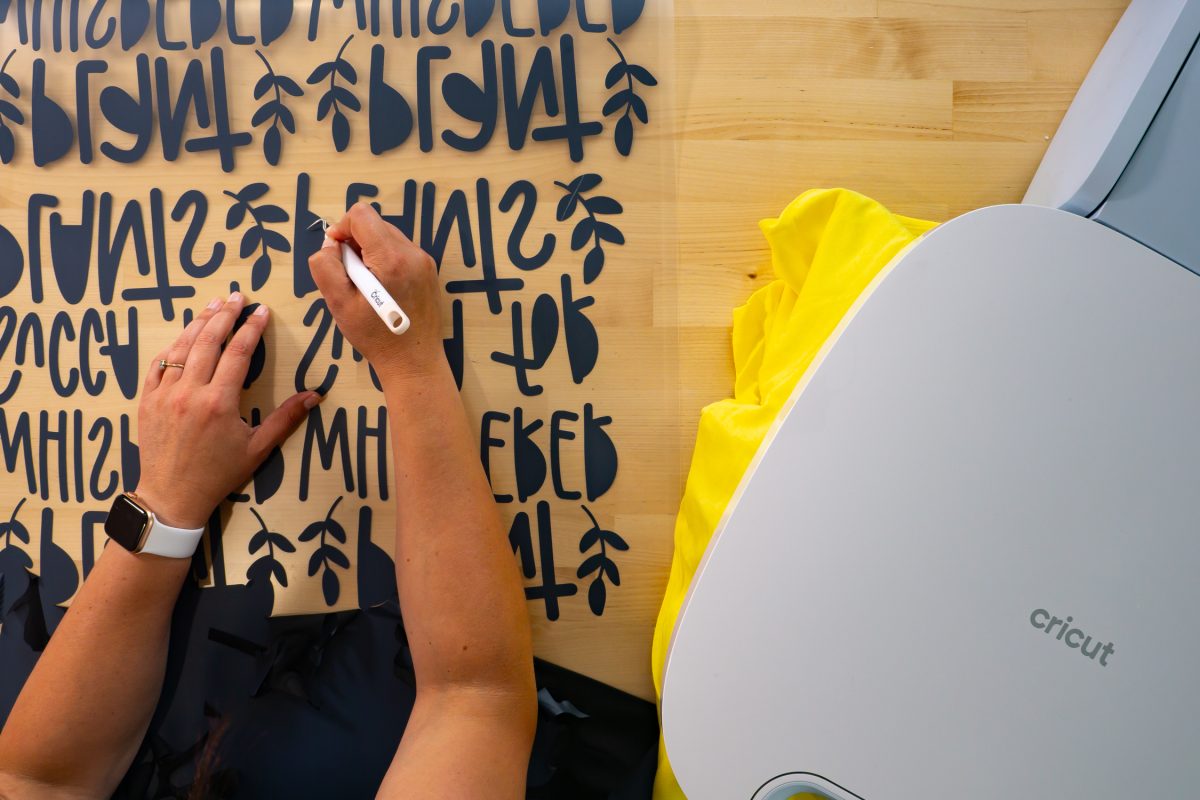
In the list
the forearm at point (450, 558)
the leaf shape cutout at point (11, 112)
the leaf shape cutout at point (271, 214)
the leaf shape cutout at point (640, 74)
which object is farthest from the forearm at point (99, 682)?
the leaf shape cutout at point (640, 74)

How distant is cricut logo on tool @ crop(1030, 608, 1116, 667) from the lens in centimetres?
46

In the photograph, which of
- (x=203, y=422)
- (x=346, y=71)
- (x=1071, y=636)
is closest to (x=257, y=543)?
(x=203, y=422)

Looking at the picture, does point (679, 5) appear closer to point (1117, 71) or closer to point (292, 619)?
point (1117, 71)

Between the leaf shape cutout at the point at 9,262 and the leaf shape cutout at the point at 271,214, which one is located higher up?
the leaf shape cutout at the point at 271,214

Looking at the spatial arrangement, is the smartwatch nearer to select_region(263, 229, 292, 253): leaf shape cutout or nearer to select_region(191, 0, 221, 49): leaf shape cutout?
select_region(263, 229, 292, 253): leaf shape cutout

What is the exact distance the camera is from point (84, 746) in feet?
2.15

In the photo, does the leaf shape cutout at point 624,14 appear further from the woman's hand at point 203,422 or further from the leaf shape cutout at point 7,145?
the leaf shape cutout at point 7,145

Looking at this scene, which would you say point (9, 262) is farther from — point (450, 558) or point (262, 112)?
point (450, 558)

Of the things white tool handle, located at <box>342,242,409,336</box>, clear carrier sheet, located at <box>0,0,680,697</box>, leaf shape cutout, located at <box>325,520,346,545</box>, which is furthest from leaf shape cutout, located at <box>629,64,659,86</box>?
leaf shape cutout, located at <box>325,520,346,545</box>

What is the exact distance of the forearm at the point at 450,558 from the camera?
0.65 meters

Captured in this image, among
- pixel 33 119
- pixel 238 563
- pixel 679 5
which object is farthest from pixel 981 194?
pixel 33 119

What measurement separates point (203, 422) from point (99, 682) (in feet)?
0.86

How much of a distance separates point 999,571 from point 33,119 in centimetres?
99

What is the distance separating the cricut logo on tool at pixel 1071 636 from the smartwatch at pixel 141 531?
0.73 m
